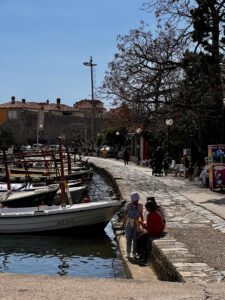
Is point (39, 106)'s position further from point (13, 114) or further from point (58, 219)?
point (58, 219)

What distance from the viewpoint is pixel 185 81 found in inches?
1091

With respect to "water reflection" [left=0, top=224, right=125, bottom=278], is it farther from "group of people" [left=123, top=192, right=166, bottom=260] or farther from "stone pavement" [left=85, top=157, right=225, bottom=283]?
"stone pavement" [left=85, top=157, right=225, bottom=283]

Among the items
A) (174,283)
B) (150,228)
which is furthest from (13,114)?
(174,283)

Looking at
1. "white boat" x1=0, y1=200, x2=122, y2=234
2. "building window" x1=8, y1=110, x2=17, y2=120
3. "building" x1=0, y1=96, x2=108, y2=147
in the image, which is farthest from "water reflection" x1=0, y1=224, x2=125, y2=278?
"building window" x1=8, y1=110, x2=17, y2=120

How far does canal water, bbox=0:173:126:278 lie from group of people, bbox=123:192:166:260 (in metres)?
0.65

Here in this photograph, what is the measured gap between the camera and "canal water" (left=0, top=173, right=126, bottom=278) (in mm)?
12930

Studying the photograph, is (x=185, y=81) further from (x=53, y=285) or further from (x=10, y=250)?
(x=53, y=285)

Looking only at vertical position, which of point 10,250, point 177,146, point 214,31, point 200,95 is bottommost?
point 10,250

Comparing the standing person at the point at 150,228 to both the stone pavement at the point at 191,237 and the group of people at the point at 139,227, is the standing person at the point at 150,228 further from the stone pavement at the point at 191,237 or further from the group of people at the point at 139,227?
the stone pavement at the point at 191,237

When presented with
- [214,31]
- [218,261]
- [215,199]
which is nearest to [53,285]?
→ [218,261]

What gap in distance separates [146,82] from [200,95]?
9.88 feet

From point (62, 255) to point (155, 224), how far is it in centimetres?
353

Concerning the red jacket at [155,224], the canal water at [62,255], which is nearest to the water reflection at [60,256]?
the canal water at [62,255]

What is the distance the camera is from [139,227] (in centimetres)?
1269
